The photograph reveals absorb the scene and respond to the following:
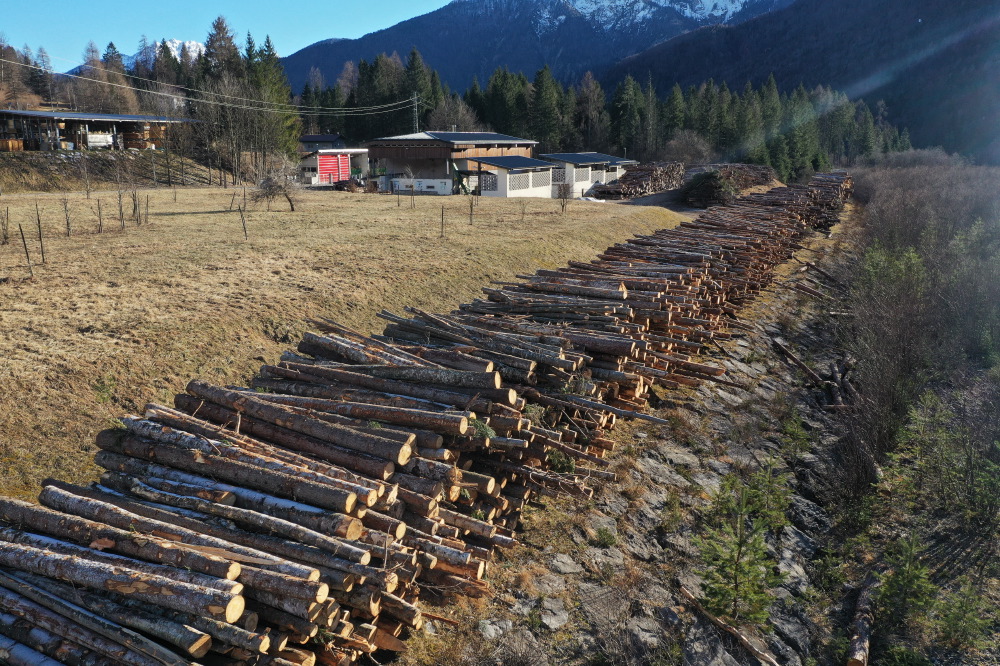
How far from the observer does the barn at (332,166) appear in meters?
57.3

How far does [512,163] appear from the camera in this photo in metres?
52.8

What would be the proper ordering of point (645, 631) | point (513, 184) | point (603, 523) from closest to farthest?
point (645, 631) < point (603, 523) < point (513, 184)

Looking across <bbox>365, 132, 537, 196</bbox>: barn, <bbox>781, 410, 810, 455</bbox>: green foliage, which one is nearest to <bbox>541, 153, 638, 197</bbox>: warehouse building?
<bbox>365, 132, 537, 196</bbox>: barn

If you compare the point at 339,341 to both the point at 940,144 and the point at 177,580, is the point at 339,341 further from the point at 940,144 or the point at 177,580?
the point at 940,144

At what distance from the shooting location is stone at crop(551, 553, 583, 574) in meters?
8.09

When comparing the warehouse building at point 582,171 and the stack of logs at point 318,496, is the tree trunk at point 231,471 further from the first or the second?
the warehouse building at point 582,171

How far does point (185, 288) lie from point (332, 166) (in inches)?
1801

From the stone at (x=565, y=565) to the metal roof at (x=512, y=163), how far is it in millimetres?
45108

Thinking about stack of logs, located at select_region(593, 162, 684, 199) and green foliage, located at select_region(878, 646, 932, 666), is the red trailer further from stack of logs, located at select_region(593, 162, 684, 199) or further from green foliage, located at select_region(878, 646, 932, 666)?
green foliage, located at select_region(878, 646, 932, 666)

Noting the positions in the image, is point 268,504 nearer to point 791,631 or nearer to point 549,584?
point 549,584

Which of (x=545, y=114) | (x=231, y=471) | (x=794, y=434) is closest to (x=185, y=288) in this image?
(x=231, y=471)

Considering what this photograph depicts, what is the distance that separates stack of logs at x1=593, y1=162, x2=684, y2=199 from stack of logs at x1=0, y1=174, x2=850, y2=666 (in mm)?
43198

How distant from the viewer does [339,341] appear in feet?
32.0

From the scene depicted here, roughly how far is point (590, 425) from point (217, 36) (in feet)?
242
